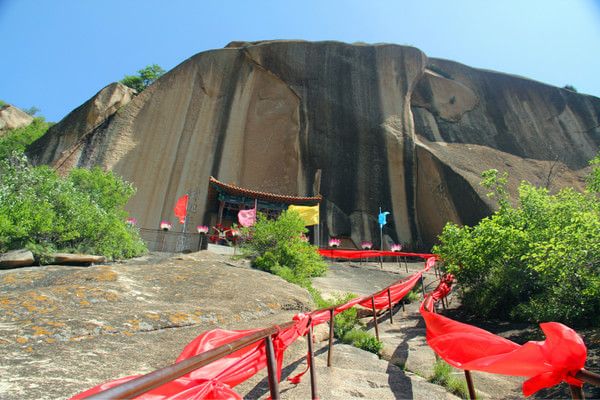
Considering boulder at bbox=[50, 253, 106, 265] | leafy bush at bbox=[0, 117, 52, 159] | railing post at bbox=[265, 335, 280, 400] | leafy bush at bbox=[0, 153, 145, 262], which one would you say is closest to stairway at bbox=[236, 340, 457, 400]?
railing post at bbox=[265, 335, 280, 400]

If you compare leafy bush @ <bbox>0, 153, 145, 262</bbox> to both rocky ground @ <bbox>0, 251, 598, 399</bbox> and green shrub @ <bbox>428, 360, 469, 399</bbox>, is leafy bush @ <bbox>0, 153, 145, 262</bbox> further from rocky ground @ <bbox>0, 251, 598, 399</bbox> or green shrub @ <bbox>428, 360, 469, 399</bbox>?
green shrub @ <bbox>428, 360, 469, 399</bbox>

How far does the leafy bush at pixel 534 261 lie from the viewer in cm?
625

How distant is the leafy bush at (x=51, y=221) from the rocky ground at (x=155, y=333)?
2.70 metres

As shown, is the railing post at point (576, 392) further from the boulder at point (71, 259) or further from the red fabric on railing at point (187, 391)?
the boulder at point (71, 259)

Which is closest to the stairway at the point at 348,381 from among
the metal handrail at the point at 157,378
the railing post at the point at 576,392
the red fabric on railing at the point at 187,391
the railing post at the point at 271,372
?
the railing post at the point at 271,372

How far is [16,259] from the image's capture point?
26.3ft

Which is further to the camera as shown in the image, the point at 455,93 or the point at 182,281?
the point at 455,93

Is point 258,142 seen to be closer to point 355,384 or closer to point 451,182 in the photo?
point 451,182

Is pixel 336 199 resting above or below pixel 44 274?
above

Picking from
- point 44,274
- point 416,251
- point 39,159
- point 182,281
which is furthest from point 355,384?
point 39,159

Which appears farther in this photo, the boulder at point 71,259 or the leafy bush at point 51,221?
the leafy bush at point 51,221

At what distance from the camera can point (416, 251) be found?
20.5m

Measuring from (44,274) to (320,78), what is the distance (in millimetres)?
19832

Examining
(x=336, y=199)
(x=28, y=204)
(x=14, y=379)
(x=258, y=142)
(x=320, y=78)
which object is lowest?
(x=14, y=379)
